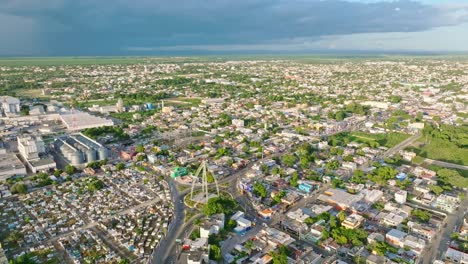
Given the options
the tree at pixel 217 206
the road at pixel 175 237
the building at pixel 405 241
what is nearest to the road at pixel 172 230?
the road at pixel 175 237

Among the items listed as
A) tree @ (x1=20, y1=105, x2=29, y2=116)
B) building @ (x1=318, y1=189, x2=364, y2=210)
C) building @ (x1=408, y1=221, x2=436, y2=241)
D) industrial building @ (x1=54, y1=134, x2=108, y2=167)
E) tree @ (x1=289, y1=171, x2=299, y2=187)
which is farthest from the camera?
tree @ (x1=20, y1=105, x2=29, y2=116)

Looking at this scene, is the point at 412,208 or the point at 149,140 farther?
the point at 149,140

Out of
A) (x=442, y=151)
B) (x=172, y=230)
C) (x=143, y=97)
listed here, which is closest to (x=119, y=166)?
(x=172, y=230)

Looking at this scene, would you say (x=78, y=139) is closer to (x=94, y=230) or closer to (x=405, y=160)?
(x=94, y=230)

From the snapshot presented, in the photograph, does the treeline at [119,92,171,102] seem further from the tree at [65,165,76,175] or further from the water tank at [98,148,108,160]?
the tree at [65,165,76,175]

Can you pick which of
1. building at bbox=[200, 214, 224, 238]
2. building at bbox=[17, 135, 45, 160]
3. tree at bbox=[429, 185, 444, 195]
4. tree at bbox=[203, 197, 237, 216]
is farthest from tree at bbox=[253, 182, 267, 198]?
building at bbox=[17, 135, 45, 160]

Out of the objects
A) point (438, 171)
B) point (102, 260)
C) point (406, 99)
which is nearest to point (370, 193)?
point (438, 171)
